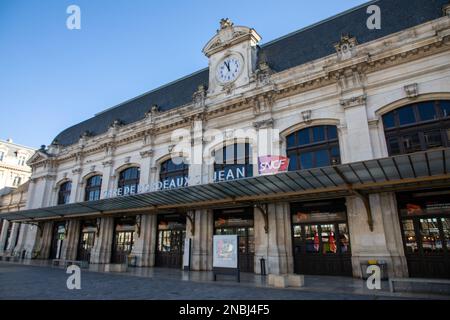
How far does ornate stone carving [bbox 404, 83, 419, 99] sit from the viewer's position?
1367cm

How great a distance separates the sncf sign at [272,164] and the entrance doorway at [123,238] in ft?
39.4

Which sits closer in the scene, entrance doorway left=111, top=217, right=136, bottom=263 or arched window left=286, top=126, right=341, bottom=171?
arched window left=286, top=126, right=341, bottom=171

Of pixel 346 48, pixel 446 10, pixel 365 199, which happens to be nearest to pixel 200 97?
pixel 346 48

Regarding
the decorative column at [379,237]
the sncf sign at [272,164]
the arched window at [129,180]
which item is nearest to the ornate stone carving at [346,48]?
the sncf sign at [272,164]

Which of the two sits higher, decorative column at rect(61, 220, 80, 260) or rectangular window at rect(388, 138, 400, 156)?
rectangular window at rect(388, 138, 400, 156)

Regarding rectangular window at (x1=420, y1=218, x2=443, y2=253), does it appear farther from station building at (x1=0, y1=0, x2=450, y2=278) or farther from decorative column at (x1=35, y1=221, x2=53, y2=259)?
decorative column at (x1=35, y1=221, x2=53, y2=259)

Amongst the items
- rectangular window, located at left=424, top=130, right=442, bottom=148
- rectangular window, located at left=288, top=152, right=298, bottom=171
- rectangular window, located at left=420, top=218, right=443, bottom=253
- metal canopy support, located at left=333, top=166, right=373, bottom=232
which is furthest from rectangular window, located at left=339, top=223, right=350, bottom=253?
rectangular window, located at left=424, top=130, right=442, bottom=148

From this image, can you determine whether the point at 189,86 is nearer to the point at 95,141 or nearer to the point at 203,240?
the point at 95,141

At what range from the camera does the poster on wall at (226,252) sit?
13.0 meters

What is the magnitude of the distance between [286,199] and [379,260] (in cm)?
485

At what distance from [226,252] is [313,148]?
749 centimetres

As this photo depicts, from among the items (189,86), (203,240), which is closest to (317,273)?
(203,240)

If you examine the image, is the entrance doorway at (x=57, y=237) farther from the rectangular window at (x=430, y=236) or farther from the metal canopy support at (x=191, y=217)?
the rectangular window at (x=430, y=236)

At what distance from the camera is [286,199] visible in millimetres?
14969
